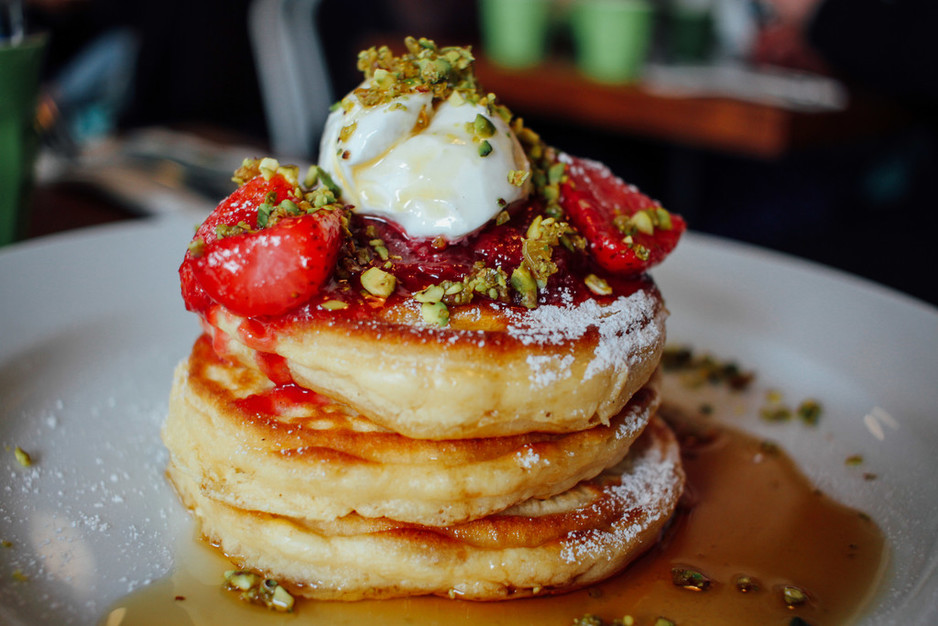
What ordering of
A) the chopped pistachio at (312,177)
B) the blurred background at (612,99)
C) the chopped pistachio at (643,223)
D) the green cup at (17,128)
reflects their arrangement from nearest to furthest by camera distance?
1. the chopped pistachio at (312,177)
2. the chopped pistachio at (643,223)
3. the green cup at (17,128)
4. the blurred background at (612,99)

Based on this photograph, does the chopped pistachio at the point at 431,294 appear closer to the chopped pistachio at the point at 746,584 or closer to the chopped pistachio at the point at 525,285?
the chopped pistachio at the point at 525,285

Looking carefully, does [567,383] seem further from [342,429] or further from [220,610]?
[220,610]

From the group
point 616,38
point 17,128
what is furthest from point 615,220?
point 616,38

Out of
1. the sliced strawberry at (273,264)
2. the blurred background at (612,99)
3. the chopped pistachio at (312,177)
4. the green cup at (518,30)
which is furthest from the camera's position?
the green cup at (518,30)

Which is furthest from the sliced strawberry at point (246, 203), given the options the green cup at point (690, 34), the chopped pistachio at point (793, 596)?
the green cup at point (690, 34)

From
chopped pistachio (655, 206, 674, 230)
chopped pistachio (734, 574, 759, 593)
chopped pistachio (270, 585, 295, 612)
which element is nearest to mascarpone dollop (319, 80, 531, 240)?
chopped pistachio (655, 206, 674, 230)

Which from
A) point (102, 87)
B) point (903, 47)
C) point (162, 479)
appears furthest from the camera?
point (903, 47)

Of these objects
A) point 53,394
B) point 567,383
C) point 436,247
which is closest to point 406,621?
point 567,383
